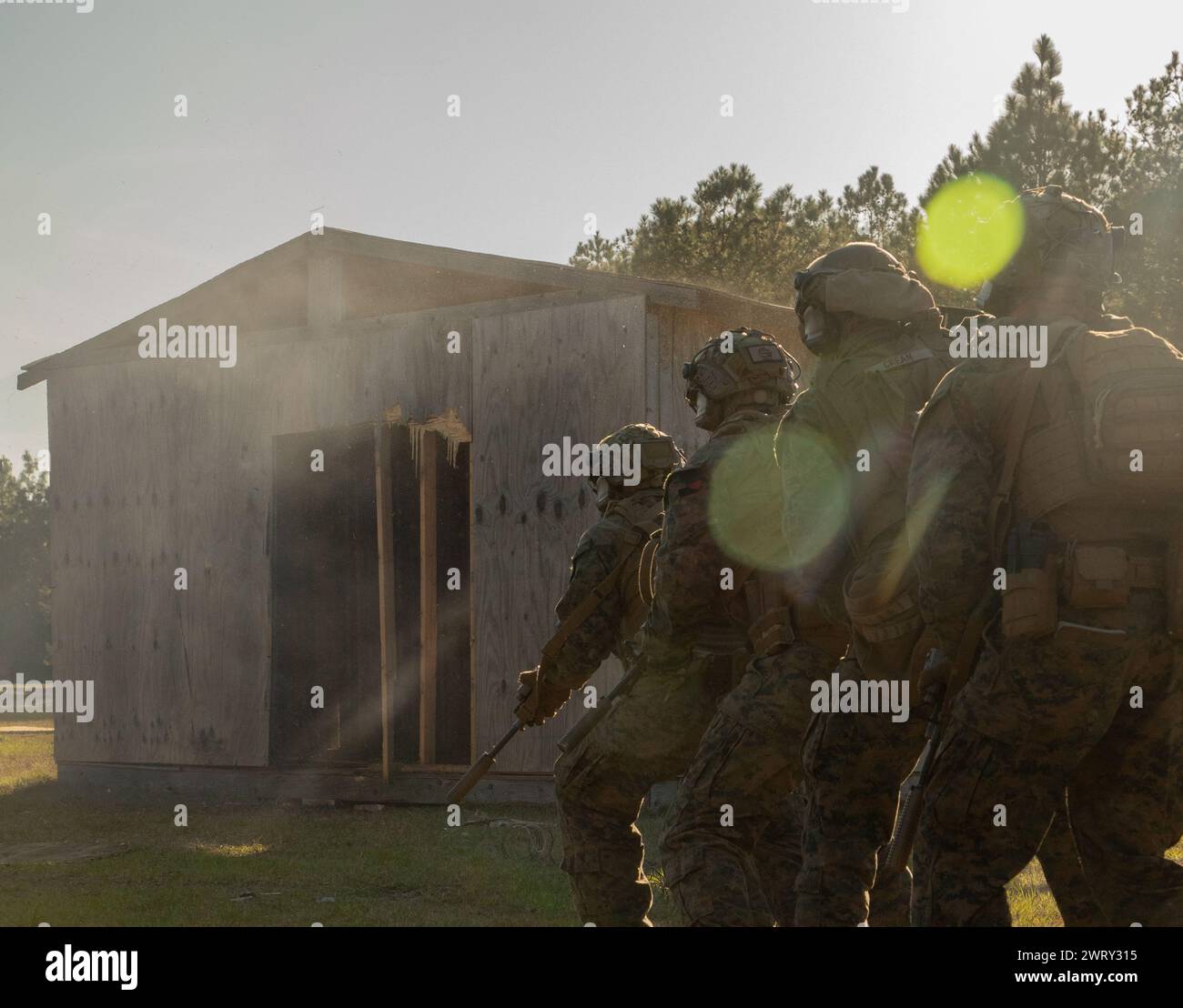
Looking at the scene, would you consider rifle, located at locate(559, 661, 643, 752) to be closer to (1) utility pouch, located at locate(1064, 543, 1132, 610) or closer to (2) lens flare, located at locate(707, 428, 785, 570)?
(2) lens flare, located at locate(707, 428, 785, 570)

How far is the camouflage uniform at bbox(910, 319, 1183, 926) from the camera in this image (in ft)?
11.3

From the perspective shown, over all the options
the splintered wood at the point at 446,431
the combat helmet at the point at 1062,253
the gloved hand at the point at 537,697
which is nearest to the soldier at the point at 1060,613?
the combat helmet at the point at 1062,253

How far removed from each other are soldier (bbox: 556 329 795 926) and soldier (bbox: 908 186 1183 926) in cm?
121

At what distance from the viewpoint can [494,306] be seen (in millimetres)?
10914

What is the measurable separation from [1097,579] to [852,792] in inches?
40.6

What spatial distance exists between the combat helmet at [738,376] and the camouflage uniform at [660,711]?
109 mm

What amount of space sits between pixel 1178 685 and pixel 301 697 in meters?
9.49

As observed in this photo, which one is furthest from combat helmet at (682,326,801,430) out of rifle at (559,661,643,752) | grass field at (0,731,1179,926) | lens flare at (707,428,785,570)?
grass field at (0,731,1179,926)

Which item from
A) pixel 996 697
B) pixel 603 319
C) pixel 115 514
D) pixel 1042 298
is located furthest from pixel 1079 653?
pixel 115 514

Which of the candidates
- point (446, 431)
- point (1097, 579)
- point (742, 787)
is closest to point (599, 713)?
point (742, 787)

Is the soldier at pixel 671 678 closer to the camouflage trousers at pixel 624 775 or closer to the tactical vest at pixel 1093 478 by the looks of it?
the camouflage trousers at pixel 624 775

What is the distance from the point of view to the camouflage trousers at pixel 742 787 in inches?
171

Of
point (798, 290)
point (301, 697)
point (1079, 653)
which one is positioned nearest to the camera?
point (1079, 653)
